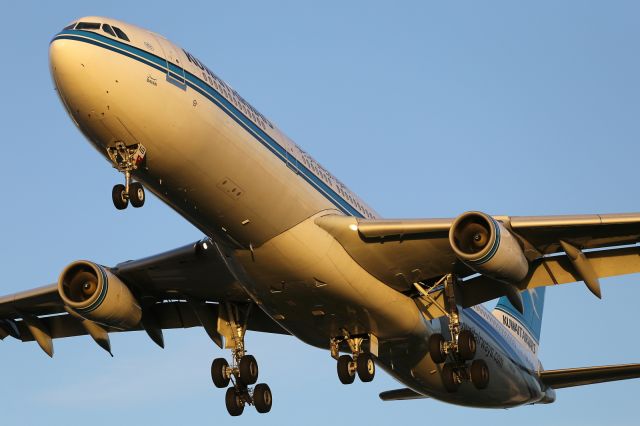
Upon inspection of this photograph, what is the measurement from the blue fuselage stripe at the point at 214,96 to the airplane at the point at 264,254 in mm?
40

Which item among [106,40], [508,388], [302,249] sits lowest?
[508,388]

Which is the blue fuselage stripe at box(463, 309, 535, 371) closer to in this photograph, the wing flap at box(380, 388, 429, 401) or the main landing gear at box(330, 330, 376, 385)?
the wing flap at box(380, 388, 429, 401)

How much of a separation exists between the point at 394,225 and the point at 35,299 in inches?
443

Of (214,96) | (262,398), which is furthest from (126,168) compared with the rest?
(262,398)

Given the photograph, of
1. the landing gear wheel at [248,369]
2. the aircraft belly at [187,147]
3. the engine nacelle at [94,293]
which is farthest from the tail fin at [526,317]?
the aircraft belly at [187,147]

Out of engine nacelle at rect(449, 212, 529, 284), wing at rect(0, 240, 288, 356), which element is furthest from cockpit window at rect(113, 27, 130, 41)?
engine nacelle at rect(449, 212, 529, 284)

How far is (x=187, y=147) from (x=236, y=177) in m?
1.41

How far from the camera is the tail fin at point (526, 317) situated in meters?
40.4

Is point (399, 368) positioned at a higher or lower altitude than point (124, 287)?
lower

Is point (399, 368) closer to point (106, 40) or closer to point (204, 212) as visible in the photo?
point (204, 212)

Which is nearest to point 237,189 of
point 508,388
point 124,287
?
point 124,287

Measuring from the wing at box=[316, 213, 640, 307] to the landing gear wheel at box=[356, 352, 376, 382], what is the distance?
2.14 meters

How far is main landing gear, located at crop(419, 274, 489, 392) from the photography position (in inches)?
1189

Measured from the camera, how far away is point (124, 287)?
31734 mm
